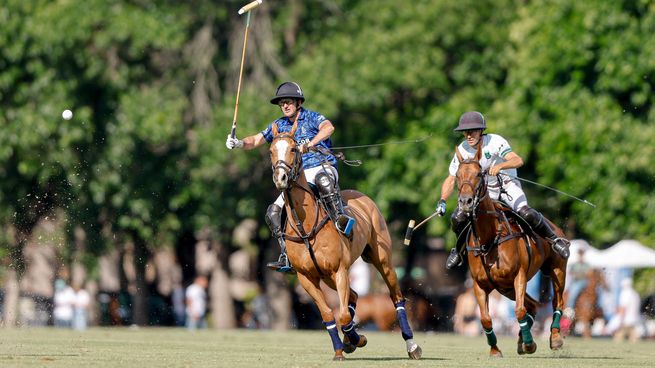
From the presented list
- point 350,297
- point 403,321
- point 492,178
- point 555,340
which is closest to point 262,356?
point 350,297

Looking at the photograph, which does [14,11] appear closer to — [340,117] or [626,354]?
[340,117]

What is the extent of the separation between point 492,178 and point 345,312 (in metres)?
3.02

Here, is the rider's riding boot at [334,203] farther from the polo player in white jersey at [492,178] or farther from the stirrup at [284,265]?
the polo player in white jersey at [492,178]

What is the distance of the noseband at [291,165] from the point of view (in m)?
16.6

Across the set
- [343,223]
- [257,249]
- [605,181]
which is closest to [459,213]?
[343,223]

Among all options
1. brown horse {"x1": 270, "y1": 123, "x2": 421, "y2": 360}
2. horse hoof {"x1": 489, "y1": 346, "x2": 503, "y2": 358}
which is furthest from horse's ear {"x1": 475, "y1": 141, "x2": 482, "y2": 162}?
horse hoof {"x1": 489, "y1": 346, "x2": 503, "y2": 358}

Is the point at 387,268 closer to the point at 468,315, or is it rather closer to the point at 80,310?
the point at 80,310

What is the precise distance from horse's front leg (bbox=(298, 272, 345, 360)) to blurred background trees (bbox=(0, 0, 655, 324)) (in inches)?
828

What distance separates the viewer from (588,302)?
34.8m

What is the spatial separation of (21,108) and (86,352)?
2406 cm

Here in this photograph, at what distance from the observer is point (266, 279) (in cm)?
4728

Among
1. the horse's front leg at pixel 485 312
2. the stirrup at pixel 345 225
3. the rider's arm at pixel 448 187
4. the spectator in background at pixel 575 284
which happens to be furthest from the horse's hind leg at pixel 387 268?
the spectator in background at pixel 575 284

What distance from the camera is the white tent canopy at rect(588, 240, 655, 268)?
3591 cm

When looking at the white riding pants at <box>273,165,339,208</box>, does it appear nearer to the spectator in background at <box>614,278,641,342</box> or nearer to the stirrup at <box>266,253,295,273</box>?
the stirrup at <box>266,253,295,273</box>
